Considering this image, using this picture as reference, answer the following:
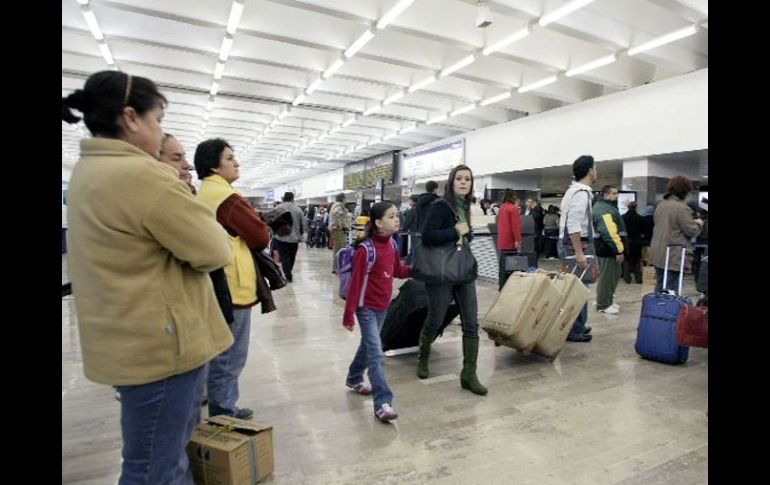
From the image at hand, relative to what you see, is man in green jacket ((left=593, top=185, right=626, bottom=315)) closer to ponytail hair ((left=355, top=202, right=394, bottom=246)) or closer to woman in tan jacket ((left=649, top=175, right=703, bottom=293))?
woman in tan jacket ((left=649, top=175, right=703, bottom=293))

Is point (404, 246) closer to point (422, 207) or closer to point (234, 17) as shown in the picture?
point (234, 17)

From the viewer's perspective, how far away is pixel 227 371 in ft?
7.54

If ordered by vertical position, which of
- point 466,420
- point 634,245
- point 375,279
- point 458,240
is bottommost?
point 466,420

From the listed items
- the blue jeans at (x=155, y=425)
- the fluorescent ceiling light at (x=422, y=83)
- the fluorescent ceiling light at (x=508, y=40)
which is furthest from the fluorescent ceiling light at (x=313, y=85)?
the blue jeans at (x=155, y=425)

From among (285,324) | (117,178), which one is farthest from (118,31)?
(117,178)

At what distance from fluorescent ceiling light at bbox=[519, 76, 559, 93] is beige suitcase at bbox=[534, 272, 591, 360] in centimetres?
786

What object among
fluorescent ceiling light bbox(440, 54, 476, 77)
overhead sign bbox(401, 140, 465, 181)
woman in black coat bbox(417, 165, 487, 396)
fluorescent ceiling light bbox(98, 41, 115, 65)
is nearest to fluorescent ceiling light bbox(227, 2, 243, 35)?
fluorescent ceiling light bbox(98, 41, 115, 65)

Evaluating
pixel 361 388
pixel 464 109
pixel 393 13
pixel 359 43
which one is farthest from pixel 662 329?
pixel 464 109

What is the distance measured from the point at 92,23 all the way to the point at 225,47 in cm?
209

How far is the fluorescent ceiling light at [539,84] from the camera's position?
10.3 metres

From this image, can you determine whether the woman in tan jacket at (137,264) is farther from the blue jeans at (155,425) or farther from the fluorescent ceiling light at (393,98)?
the fluorescent ceiling light at (393,98)
